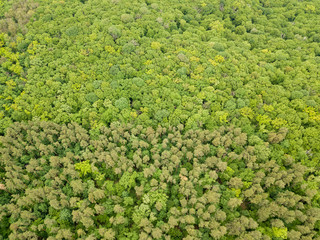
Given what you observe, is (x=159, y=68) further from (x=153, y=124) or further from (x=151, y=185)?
(x=151, y=185)

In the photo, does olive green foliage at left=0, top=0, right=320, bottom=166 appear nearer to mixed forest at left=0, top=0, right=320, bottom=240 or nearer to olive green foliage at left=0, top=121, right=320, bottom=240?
mixed forest at left=0, top=0, right=320, bottom=240

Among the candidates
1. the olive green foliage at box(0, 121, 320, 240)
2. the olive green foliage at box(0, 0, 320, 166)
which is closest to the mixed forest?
the olive green foliage at box(0, 121, 320, 240)

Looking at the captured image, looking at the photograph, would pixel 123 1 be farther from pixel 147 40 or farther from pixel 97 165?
pixel 97 165

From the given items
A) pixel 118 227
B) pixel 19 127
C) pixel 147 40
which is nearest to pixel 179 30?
pixel 147 40

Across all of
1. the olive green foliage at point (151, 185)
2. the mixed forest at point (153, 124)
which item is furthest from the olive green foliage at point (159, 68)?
the olive green foliage at point (151, 185)

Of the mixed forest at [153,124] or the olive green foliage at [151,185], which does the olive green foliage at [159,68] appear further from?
the olive green foliage at [151,185]

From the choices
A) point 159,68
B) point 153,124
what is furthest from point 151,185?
point 159,68
